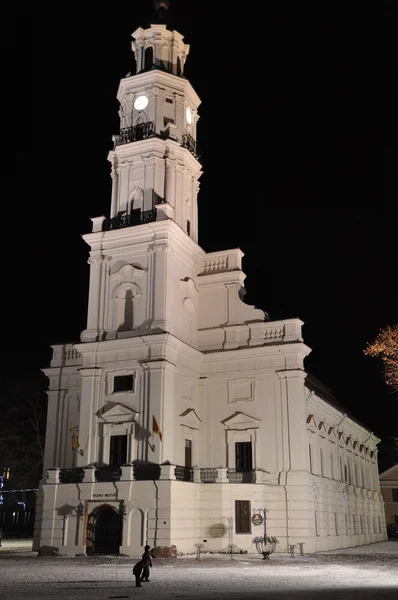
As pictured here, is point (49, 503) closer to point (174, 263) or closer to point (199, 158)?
point (174, 263)

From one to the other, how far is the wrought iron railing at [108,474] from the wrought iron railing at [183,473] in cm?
292

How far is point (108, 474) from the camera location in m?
33.9

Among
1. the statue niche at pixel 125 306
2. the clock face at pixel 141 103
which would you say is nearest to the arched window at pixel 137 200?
the statue niche at pixel 125 306

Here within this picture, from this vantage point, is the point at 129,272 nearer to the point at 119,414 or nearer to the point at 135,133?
the point at 119,414

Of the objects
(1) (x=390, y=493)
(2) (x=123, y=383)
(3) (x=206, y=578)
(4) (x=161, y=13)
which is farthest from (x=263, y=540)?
(1) (x=390, y=493)

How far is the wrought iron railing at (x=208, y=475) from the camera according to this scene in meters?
35.5

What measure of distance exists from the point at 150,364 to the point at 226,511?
28.5 feet

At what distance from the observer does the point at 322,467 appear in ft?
139

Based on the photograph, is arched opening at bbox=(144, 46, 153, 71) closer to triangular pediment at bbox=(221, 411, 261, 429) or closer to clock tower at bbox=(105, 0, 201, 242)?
clock tower at bbox=(105, 0, 201, 242)

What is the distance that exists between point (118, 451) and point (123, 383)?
12.2 ft

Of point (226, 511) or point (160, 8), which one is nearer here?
point (226, 511)

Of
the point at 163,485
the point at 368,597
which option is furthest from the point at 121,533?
the point at 368,597

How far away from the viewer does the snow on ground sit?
16.7 meters

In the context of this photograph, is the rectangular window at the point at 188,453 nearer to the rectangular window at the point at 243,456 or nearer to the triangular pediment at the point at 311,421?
the rectangular window at the point at 243,456
